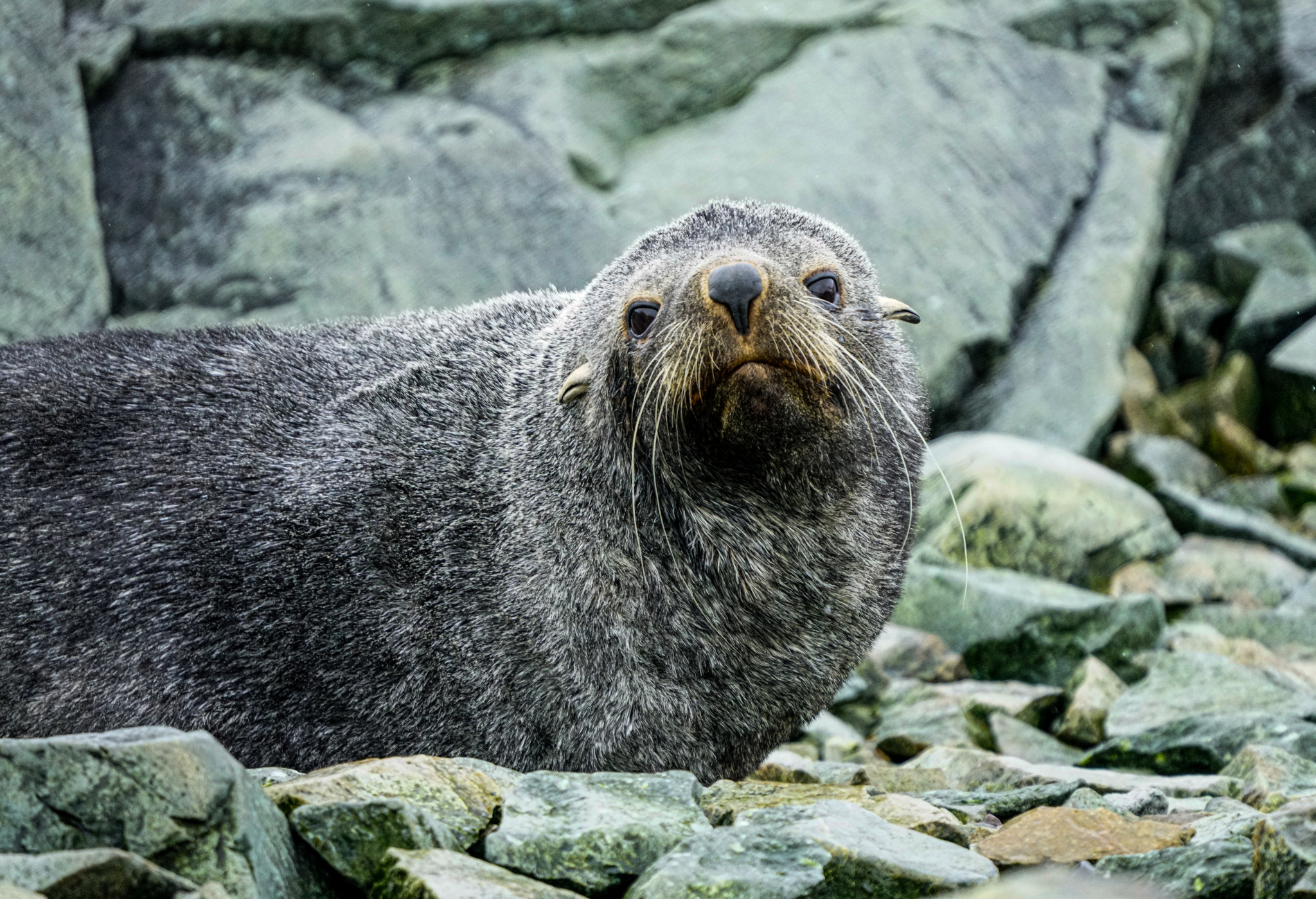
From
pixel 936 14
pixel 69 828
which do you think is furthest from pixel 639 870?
pixel 936 14

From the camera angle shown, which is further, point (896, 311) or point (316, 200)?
point (316, 200)

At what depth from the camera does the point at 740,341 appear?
4.27 meters

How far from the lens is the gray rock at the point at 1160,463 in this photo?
1170cm

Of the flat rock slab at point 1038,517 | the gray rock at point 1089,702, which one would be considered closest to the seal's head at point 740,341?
the gray rock at point 1089,702

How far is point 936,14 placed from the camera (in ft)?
41.3

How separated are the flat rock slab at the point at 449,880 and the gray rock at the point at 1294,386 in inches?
465

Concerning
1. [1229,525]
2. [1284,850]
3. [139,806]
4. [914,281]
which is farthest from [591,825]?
[914,281]

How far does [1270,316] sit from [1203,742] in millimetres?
9263

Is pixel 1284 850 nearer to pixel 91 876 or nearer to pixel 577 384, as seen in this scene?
pixel 91 876

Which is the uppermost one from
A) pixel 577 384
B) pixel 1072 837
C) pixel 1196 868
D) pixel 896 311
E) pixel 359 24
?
pixel 359 24

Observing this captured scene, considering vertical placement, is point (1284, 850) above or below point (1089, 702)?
above

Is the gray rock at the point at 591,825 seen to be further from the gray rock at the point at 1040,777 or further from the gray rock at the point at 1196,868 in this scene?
the gray rock at the point at 1040,777

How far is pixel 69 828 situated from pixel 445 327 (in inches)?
131

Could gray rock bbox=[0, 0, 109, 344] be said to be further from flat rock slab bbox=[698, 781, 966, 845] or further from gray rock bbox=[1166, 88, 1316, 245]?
gray rock bbox=[1166, 88, 1316, 245]
